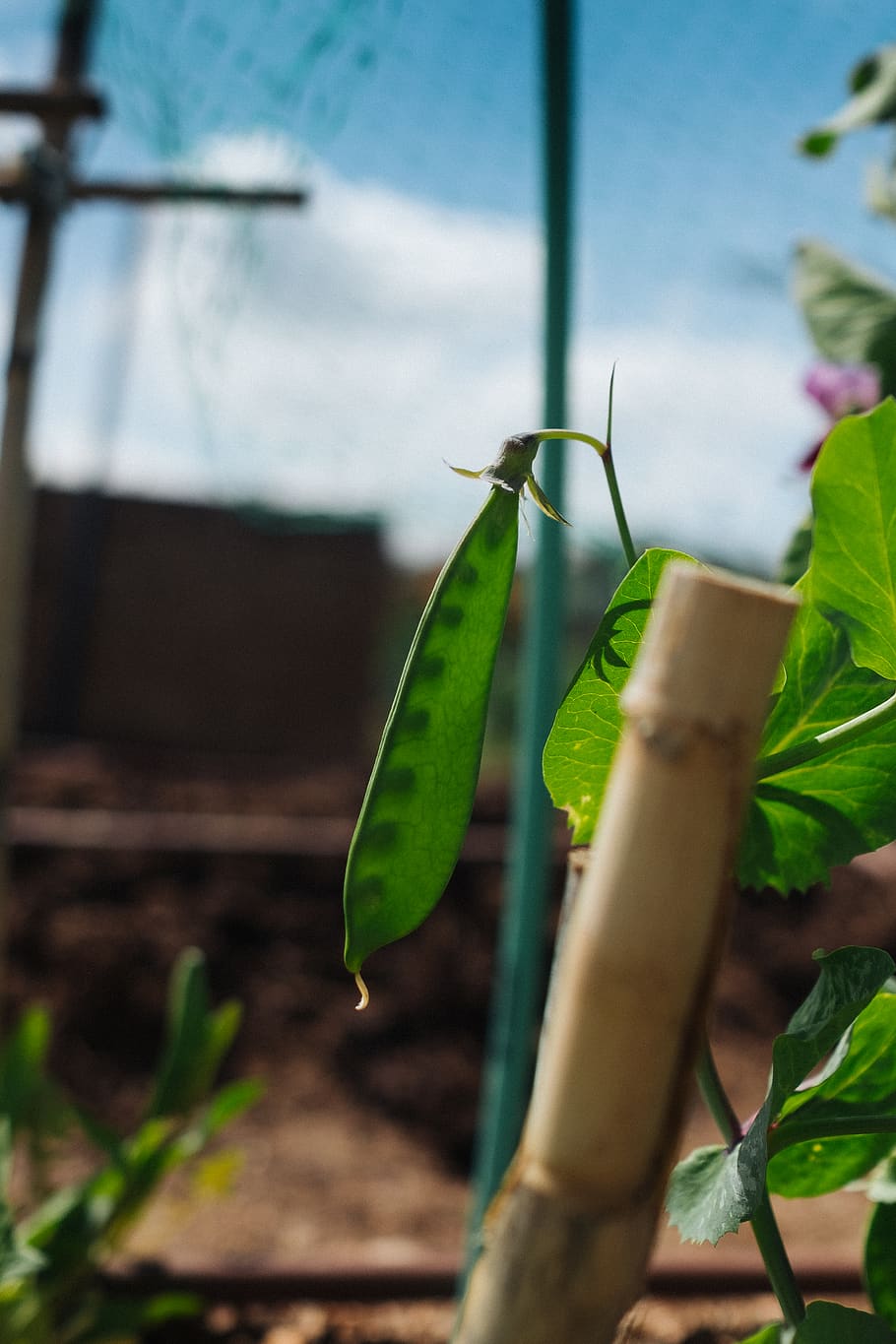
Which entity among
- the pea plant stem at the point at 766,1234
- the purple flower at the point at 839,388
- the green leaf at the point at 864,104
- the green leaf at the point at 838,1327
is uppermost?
the green leaf at the point at 864,104

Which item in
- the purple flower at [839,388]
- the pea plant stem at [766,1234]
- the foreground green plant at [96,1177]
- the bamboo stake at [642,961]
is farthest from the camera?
the foreground green plant at [96,1177]

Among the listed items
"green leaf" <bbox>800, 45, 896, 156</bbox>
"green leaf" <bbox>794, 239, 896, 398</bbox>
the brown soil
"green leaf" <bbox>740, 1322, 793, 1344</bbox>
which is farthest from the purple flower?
the brown soil

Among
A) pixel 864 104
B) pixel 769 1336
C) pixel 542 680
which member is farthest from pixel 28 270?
pixel 769 1336

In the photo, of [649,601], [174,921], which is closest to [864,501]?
[649,601]

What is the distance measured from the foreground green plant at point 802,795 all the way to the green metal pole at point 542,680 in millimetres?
430

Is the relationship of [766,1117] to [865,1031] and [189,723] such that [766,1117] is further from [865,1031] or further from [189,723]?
[189,723]

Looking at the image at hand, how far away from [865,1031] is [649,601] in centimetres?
14

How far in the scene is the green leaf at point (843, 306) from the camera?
602 mm

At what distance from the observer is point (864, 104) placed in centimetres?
63

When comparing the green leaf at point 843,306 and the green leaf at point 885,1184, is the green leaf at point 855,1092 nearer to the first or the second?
the green leaf at point 885,1184

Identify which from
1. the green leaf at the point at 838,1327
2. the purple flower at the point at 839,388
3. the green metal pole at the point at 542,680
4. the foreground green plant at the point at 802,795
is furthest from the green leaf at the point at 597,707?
the green metal pole at the point at 542,680

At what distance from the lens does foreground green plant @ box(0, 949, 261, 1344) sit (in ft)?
2.38

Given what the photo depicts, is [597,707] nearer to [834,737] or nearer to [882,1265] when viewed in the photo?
[834,737]

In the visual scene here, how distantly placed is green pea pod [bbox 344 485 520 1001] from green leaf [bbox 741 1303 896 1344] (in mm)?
134
